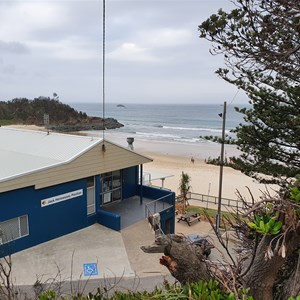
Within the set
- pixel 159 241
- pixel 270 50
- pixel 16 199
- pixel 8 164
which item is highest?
pixel 270 50

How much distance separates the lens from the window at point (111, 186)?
15.0 metres

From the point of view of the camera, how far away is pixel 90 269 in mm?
10000

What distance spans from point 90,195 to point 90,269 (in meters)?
4.13

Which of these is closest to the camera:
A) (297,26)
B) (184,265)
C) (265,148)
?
(184,265)

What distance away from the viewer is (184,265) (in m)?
3.08

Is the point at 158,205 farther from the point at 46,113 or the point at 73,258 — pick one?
the point at 46,113

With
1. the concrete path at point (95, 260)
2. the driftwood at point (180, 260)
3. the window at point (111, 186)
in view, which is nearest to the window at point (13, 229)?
the concrete path at point (95, 260)

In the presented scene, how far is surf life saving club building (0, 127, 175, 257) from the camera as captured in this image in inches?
430

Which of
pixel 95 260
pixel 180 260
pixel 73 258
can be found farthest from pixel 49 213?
pixel 180 260

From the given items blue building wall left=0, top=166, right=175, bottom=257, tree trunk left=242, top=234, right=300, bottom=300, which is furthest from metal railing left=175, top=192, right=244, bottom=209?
tree trunk left=242, top=234, right=300, bottom=300

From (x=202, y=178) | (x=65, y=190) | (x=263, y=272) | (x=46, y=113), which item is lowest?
(x=202, y=178)

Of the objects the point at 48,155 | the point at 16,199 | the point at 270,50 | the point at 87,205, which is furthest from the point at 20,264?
the point at 270,50

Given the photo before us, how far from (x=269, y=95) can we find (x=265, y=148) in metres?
1.96

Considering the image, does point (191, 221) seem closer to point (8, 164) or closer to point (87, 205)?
point (87, 205)
